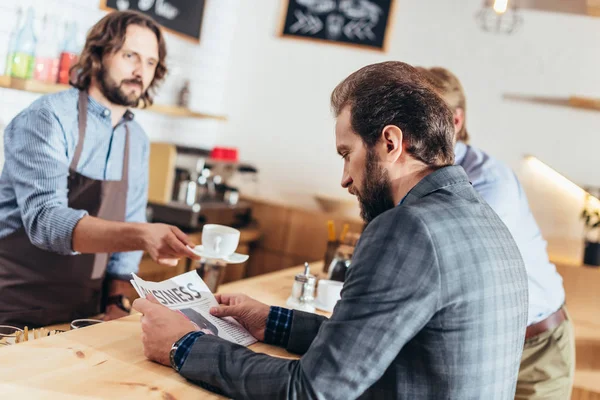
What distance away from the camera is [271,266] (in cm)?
461

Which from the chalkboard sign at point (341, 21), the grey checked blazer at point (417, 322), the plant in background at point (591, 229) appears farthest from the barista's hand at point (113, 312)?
the chalkboard sign at point (341, 21)

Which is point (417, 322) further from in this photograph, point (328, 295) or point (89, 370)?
point (328, 295)

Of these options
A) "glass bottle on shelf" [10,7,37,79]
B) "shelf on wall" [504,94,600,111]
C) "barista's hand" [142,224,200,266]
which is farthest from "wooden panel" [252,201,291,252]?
"barista's hand" [142,224,200,266]

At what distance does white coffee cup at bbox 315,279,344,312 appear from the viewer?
2.03 m

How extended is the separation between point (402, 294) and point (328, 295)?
953mm

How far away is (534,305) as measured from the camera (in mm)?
2311

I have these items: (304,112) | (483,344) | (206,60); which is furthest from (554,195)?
(483,344)

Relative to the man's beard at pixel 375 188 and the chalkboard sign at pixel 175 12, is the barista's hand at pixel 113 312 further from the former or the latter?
the chalkboard sign at pixel 175 12

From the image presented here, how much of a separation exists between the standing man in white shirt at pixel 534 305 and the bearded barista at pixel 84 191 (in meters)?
1.09

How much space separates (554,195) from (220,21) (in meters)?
2.67

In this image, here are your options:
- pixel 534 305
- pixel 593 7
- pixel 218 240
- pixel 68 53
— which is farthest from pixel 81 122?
pixel 593 7

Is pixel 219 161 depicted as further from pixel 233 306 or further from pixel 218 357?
pixel 218 357

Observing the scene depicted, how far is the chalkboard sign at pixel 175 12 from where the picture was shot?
3967 millimetres

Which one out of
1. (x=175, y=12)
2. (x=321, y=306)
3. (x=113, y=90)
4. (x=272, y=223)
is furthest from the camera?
(x=272, y=223)
